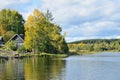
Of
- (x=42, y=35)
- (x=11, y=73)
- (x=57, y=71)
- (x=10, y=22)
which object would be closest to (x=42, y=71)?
(x=57, y=71)

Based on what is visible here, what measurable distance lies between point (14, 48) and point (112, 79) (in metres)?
70.3

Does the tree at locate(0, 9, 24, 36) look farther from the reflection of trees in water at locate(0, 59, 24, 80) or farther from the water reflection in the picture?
the reflection of trees in water at locate(0, 59, 24, 80)

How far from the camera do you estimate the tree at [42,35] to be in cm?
9956

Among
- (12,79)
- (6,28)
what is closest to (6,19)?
(6,28)

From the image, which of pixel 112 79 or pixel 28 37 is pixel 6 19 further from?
pixel 112 79

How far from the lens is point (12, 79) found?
35.1 metres

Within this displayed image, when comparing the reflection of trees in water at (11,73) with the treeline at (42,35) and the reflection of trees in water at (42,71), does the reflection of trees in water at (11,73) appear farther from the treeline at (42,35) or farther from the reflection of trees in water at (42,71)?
the treeline at (42,35)

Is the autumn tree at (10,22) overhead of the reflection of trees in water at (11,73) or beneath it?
overhead

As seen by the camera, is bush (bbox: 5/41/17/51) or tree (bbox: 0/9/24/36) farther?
tree (bbox: 0/9/24/36)

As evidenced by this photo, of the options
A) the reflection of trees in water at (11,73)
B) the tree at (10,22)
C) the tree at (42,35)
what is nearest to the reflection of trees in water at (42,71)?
the reflection of trees in water at (11,73)

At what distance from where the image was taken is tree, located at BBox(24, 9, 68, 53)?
99562 mm

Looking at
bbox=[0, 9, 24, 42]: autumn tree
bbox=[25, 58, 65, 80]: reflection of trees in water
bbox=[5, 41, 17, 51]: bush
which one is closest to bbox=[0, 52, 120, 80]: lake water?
bbox=[25, 58, 65, 80]: reflection of trees in water

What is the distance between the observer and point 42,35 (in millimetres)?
101938

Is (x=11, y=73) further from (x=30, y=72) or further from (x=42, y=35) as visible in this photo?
(x=42, y=35)
